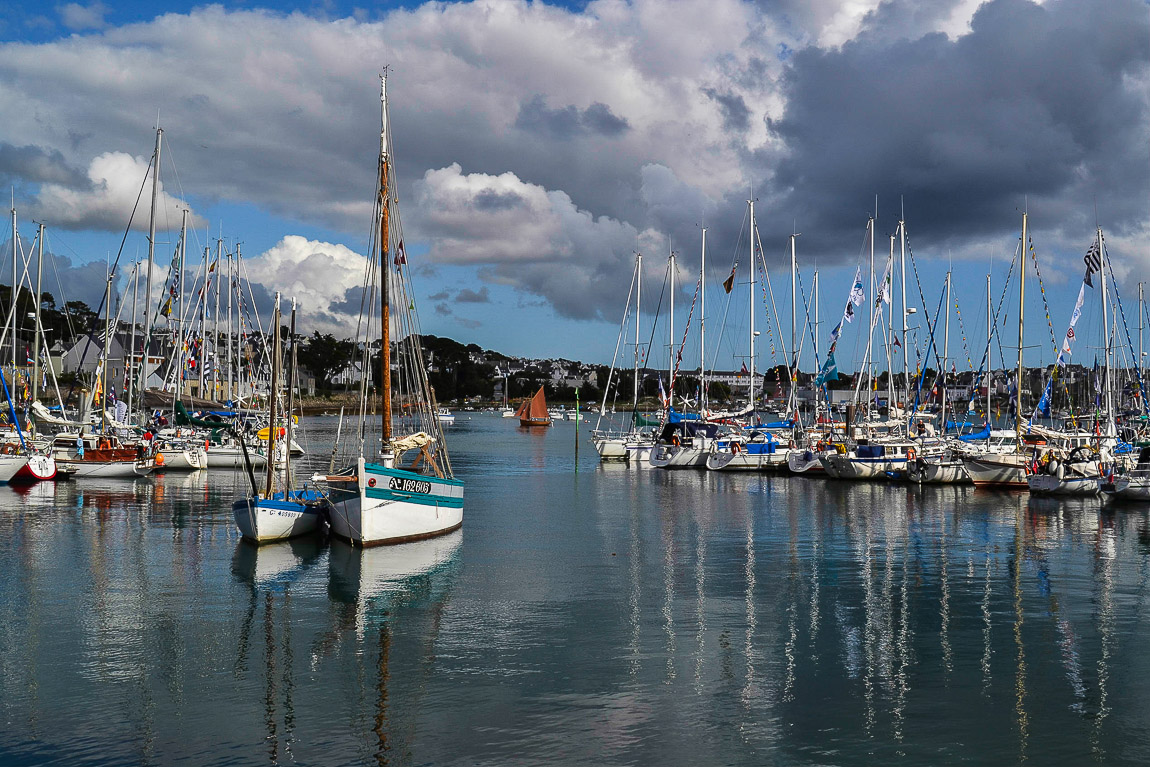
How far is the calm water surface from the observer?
1553 centimetres

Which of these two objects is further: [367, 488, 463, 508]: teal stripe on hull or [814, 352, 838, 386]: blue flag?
[814, 352, 838, 386]: blue flag

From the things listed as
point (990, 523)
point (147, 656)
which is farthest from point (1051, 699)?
point (990, 523)

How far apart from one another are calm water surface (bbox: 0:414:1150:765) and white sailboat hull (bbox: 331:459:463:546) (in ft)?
2.83

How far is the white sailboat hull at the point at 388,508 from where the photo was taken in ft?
108

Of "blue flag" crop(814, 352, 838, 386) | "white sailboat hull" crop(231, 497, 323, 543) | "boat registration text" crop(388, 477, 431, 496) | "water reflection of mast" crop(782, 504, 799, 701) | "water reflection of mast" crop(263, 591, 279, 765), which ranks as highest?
"blue flag" crop(814, 352, 838, 386)

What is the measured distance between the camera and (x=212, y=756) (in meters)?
14.7

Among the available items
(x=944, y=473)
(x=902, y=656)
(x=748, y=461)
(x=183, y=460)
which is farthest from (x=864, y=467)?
(x=183, y=460)

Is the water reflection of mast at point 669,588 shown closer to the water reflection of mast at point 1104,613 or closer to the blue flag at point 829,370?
the water reflection of mast at point 1104,613

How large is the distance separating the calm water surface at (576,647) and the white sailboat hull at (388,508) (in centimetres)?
86

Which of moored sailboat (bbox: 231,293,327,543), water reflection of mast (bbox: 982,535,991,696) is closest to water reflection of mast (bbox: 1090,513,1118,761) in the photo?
water reflection of mast (bbox: 982,535,991,696)

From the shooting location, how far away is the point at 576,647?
69.1 feet

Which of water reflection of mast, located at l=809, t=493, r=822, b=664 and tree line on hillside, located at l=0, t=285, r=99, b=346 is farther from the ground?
tree line on hillside, located at l=0, t=285, r=99, b=346

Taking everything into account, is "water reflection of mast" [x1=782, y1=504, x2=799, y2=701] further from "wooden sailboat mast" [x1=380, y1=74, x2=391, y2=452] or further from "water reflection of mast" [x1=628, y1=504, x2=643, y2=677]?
"wooden sailboat mast" [x1=380, y1=74, x2=391, y2=452]

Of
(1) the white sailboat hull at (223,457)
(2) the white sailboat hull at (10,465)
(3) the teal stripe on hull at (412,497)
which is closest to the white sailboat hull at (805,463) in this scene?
(3) the teal stripe on hull at (412,497)
